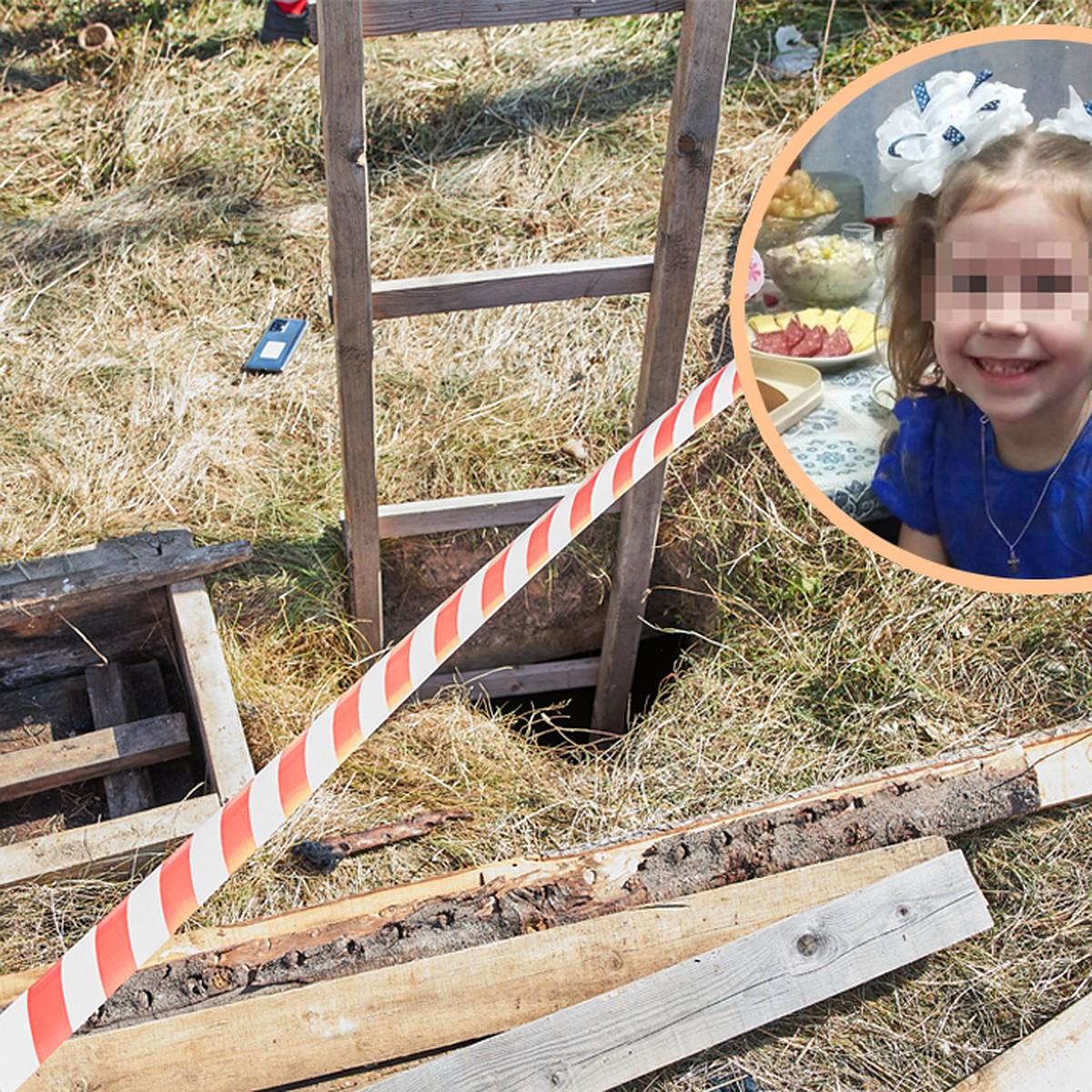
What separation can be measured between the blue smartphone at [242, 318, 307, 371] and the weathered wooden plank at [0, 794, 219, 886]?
1.98m

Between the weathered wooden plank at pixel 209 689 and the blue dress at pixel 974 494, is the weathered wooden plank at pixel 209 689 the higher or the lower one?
the lower one

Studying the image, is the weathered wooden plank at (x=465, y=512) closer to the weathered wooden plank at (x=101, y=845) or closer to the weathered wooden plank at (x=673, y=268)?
the weathered wooden plank at (x=673, y=268)

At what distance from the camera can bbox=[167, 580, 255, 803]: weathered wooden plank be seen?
3309mm

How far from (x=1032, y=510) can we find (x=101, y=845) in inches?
98.6

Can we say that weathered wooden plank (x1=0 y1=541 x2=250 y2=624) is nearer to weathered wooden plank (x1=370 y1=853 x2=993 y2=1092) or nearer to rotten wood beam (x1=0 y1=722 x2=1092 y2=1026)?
rotten wood beam (x1=0 y1=722 x2=1092 y2=1026)

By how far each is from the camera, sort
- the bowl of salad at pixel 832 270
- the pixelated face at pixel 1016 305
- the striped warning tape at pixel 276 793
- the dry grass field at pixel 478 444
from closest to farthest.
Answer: the pixelated face at pixel 1016 305
the bowl of salad at pixel 832 270
the striped warning tape at pixel 276 793
the dry grass field at pixel 478 444

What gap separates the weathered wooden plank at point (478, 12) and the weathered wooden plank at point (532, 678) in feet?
7.25

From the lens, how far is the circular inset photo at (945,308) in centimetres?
Result: 145

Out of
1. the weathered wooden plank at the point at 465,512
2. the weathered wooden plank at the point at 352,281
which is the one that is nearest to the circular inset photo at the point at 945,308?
the weathered wooden plank at the point at 352,281

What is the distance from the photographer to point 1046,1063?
2787 millimetres

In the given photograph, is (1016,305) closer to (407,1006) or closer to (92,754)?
(407,1006)

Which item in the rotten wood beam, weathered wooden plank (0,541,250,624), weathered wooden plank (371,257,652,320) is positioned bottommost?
the rotten wood beam

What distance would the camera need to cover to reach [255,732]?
3.63 meters

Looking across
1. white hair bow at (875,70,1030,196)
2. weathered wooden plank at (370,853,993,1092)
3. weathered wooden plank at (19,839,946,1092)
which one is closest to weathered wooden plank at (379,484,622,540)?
weathered wooden plank at (19,839,946,1092)
